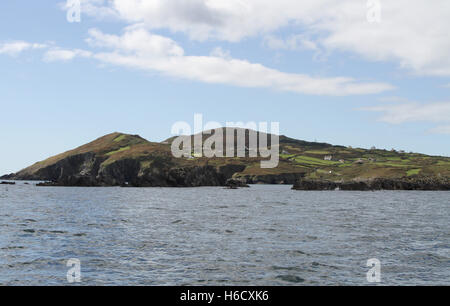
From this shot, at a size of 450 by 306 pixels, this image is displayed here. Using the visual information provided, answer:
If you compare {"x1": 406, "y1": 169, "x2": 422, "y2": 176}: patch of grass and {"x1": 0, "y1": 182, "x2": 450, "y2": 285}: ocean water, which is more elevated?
{"x1": 406, "y1": 169, "x2": 422, "y2": 176}: patch of grass

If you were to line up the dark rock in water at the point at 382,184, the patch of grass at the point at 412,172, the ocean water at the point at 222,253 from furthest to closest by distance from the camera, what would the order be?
1. the patch of grass at the point at 412,172
2. the dark rock in water at the point at 382,184
3. the ocean water at the point at 222,253

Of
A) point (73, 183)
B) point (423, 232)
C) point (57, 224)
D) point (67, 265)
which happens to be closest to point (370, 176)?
point (73, 183)

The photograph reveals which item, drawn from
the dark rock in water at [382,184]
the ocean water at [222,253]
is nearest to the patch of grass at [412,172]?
the dark rock in water at [382,184]

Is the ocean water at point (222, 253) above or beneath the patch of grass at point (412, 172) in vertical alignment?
beneath

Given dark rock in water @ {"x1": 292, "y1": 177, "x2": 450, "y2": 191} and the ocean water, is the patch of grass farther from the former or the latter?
the ocean water

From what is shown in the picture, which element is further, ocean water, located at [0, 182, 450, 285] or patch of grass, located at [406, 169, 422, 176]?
patch of grass, located at [406, 169, 422, 176]

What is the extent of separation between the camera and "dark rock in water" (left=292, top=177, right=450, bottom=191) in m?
174

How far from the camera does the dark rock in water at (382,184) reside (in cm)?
17388

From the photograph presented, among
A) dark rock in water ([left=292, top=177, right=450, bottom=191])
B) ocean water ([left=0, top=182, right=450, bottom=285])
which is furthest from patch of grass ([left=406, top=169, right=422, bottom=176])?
ocean water ([left=0, top=182, right=450, bottom=285])

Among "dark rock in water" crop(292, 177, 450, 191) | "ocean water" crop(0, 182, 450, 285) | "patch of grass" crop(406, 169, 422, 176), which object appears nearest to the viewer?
"ocean water" crop(0, 182, 450, 285)

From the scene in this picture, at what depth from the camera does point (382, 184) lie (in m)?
178

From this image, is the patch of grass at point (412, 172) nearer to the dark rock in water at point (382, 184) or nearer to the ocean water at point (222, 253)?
the dark rock in water at point (382, 184)

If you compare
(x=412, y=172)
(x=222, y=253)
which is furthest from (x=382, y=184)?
(x=222, y=253)
